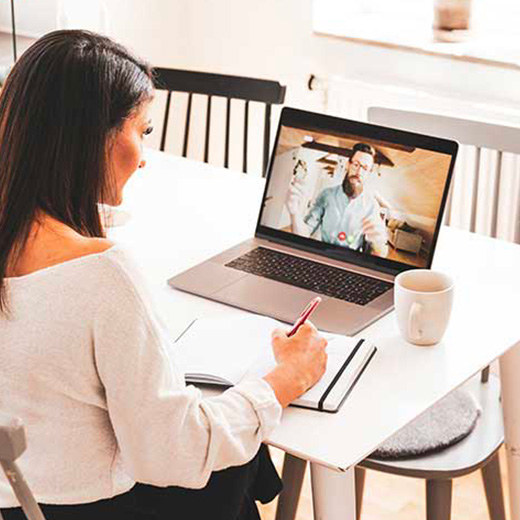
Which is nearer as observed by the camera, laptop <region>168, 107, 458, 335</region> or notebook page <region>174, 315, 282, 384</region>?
notebook page <region>174, 315, 282, 384</region>

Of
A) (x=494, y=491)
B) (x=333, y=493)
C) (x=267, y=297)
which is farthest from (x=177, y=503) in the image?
(x=494, y=491)

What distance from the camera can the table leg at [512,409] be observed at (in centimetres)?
177

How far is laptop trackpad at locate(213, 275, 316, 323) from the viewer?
1719 millimetres

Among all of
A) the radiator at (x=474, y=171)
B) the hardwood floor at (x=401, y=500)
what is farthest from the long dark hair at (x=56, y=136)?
the radiator at (x=474, y=171)

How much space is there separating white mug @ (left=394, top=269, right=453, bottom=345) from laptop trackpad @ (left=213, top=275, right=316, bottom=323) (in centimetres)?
17

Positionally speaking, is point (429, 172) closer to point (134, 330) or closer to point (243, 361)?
point (243, 361)

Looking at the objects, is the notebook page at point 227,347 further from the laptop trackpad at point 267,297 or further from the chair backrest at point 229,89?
the chair backrest at point 229,89

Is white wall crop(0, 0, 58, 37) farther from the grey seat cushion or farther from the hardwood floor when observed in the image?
the grey seat cushion

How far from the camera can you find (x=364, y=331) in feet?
5.51

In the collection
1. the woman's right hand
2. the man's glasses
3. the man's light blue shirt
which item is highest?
the man's glasses

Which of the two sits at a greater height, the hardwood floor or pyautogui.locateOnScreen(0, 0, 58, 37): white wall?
pyautogui.locateOnScreen(0, 0, 58, 37): white wall

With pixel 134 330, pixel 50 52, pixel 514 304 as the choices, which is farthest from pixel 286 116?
pixel 134 330

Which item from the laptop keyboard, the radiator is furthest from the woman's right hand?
the radiator

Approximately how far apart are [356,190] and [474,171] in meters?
0.95
